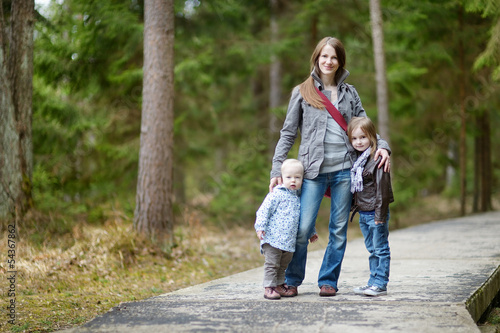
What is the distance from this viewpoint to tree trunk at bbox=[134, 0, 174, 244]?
329 inches

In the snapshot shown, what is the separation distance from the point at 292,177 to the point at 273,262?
0.77 meters

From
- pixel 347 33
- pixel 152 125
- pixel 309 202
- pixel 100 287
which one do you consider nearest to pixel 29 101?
pixel 152 125

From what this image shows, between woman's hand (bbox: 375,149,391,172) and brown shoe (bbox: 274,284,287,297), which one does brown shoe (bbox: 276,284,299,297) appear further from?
woman's hand (bbox: 375,149,391,172)

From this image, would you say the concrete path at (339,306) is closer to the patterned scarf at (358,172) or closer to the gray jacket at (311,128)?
the patterned scarf at (358,172)

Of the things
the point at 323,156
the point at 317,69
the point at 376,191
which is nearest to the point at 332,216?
the point at 376,191

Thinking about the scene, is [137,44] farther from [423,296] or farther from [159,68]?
[423,296]

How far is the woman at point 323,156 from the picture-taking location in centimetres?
451

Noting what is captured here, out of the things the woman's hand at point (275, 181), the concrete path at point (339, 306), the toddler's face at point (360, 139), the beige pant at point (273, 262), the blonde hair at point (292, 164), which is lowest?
the concrete path at point (339, 306)

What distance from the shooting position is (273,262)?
14.7ft

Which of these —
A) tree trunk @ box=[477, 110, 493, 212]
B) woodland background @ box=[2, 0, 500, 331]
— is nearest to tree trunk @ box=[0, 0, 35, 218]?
woodland background @ box=[2, 0, 500, 331]

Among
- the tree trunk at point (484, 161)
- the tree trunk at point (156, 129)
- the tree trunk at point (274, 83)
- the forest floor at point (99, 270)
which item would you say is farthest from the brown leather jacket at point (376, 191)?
the tree trunk at point (484, 161)

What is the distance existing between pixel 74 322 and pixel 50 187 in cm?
799

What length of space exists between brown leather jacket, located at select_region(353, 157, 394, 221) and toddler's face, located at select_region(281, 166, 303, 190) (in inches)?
22.5

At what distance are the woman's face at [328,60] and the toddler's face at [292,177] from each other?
94cm
